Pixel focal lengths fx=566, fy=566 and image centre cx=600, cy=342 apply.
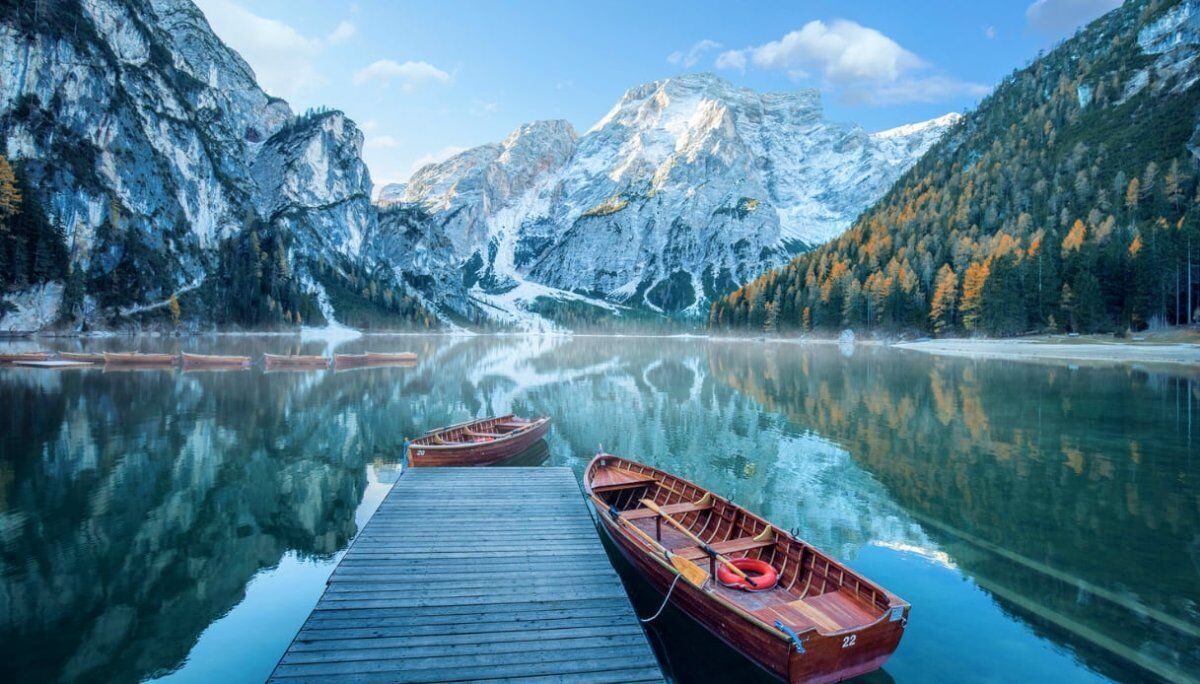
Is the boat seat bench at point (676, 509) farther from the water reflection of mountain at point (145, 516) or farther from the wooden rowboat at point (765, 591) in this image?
the water reflection of mountain at point (145, 516)

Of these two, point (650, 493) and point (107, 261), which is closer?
point (650, 493)

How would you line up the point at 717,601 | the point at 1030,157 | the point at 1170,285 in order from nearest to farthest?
the point at 717,601 → the point at 1170,285 → the point at 1030,157

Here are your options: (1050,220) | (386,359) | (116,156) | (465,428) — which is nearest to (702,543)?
(465,428)

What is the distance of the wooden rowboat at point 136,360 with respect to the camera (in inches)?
2712

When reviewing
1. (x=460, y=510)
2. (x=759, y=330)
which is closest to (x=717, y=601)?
(x=460, y=510)

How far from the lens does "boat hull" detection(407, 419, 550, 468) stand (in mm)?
23922

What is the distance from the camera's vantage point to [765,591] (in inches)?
472

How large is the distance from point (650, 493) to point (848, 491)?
9.08 meters

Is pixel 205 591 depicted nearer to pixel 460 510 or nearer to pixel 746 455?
pixel 460 510

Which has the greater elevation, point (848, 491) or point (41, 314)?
point (41, 314)

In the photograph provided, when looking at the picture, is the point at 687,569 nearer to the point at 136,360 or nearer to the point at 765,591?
the point at 765,591

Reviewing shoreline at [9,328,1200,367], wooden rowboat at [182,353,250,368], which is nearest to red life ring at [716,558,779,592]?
wooden rowboat at [182,353,250,368]

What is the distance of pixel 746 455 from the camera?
29031 millimetres

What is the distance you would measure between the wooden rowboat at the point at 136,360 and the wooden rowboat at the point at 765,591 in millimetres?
77640
